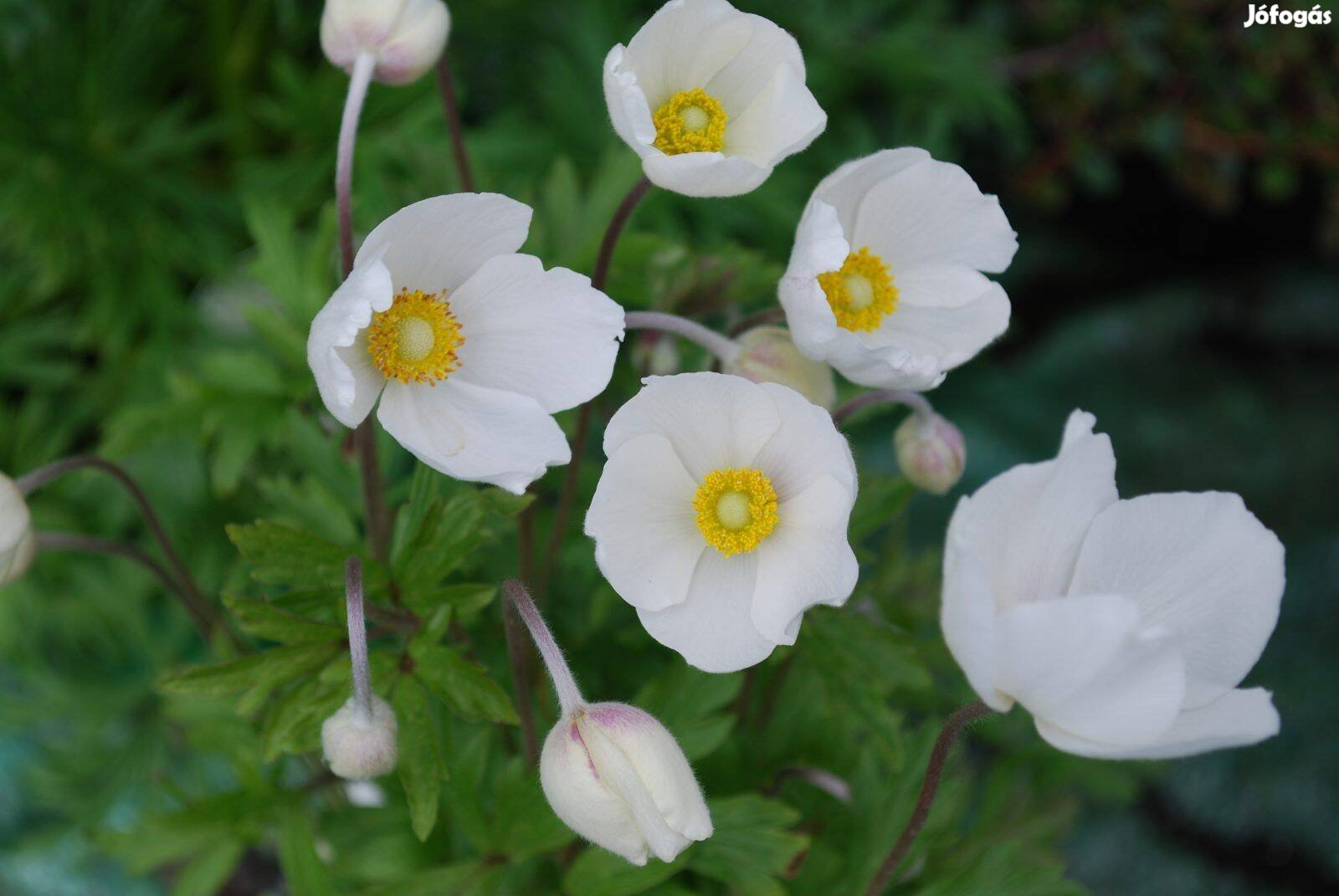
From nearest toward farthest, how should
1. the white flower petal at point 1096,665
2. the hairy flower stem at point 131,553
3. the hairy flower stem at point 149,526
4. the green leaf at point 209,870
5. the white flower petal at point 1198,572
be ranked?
the white flower petal at point 1096,665, the white flower petal at point 1198,572, the hairy flower stem at point 149,526, the hairy flower stem at point 131,553, the green leaf at point 209,870

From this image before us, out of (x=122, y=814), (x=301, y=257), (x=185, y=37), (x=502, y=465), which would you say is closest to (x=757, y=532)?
(x=502, y=465)

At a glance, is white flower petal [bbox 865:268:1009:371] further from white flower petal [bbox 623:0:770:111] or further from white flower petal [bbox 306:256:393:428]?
white flower petal [bbox 306:256:393:428]

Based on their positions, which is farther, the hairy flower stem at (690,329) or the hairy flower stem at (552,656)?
the hairy flower stem at (690,329)

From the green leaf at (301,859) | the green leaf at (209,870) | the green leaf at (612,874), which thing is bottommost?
the green leaf at (209,870)

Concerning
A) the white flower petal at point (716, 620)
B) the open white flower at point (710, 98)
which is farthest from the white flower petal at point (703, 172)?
the white flower petal at point (716, 620)

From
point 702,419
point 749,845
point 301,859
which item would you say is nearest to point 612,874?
point 749,845

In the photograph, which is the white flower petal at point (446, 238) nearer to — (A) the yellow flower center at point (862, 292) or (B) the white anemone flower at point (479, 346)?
(B) the white anemone flower at point (479, 346)
